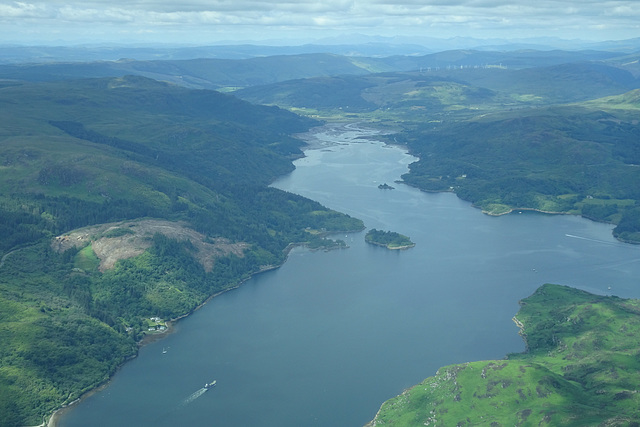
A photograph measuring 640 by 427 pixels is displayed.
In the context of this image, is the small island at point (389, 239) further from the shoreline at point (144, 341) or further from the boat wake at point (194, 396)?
the boat wake at point (194, 396)

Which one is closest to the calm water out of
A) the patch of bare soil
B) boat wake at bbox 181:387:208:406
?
boat wake at bbox 181:387:208:406

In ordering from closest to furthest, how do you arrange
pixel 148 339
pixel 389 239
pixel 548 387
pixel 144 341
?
1. pixel 548 387
2. pixel 144 341
3. pixel 148 339
4. pixel 389 239

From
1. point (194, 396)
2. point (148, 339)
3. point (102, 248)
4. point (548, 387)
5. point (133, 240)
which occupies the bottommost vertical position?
point (148, 339)

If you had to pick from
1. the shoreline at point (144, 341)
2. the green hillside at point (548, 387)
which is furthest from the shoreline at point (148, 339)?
the green hillside at point (548, 387)

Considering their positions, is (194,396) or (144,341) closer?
(194,396)

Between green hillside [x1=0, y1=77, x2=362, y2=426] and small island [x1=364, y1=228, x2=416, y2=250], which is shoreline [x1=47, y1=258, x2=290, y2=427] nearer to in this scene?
green hillside [x1=0, y1=77, x2=362, y2=426]

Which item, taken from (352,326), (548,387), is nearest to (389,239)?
(352,326)

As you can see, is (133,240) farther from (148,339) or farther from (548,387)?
(548,387)
